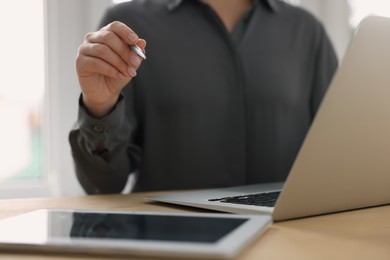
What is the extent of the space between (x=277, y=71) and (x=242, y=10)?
0.20m

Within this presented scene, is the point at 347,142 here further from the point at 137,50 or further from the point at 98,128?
the point at 98,128

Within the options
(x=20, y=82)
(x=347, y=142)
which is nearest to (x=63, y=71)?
(x=20, y=82)

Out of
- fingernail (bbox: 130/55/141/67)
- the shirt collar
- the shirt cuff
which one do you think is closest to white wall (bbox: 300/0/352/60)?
the shirt collar

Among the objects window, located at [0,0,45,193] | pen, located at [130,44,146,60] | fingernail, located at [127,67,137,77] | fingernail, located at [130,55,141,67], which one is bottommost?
window, located at [0,0,45,193]

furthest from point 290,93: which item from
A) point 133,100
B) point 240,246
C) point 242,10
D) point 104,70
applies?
point 240,246

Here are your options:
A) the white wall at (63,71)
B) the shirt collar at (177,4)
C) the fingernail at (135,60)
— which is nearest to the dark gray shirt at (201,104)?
the shirt collar at (177,4)

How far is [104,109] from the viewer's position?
0.87 metres

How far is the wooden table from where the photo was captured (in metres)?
0.38

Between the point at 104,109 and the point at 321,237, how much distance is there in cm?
52

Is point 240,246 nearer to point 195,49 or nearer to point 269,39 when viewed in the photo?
point 195,49

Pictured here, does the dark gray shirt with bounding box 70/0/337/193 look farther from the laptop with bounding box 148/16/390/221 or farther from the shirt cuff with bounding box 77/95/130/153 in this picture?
the laptop with bounding box 148/16/390/221

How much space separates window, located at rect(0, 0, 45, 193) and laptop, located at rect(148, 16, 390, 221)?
3.59 feet

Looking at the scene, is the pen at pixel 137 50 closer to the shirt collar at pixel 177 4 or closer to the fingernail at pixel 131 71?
the fingernail at pixel 131 71

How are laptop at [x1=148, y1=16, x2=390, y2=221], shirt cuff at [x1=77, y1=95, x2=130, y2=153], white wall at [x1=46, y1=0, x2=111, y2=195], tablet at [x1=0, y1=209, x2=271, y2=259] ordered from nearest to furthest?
tablet at [x1=0, y1=209, x2=271, y2=259] < laptop at [x1=148, y1=16, x2=390, y2=221] < shirt cuff at [x1=77, y1=95, x2=130, y2=153] < white wall at [x1=46, y1=0, x2=111, y2=195]
